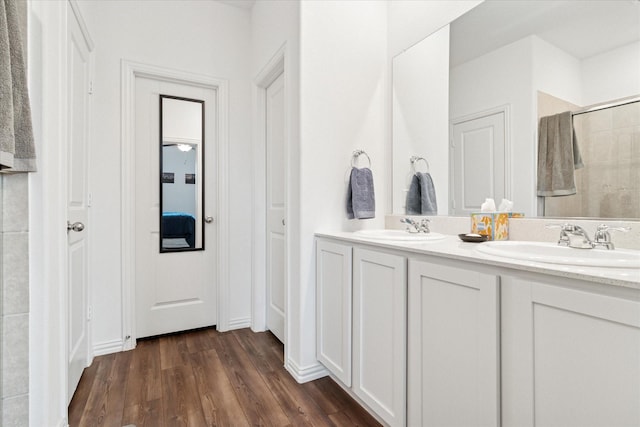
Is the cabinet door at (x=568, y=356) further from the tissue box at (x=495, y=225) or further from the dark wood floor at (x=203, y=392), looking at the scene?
the dark wood floor at (x=203, y=392)

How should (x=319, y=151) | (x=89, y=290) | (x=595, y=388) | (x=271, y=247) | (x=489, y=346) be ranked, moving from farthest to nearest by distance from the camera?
(x=271, y=247)
(x=89, y=290)
(x=319, y=151)
(x=489, y=346)
(x=595, y=388)

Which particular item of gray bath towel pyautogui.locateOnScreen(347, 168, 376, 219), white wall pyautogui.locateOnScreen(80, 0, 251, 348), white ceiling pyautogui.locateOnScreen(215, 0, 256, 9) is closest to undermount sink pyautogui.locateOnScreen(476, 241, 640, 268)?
gray bath towel pyautogui.locateOnScreen(347, 168, 376, 219)


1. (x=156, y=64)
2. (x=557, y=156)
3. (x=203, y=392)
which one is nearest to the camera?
(x=557, y=156)

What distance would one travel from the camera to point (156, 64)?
240cm

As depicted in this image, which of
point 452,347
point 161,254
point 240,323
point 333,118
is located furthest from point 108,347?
point 452,347

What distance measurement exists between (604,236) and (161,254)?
2597 mm

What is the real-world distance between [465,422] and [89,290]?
7.33 feet

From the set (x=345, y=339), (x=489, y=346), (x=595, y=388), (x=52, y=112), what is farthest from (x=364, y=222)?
(x=52, y=112)

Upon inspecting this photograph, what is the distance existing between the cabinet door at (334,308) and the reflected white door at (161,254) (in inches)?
45.7

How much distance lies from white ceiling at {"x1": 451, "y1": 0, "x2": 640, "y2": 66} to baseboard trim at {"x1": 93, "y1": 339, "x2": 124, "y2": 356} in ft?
9.12

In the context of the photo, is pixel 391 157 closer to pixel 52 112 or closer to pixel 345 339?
pixel 345 339

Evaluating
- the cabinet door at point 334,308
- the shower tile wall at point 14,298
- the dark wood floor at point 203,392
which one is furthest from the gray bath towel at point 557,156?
the shower tile wall at point 14,298

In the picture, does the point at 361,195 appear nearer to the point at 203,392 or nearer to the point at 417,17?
the point at 417,17

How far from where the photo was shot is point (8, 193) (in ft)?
3.99
